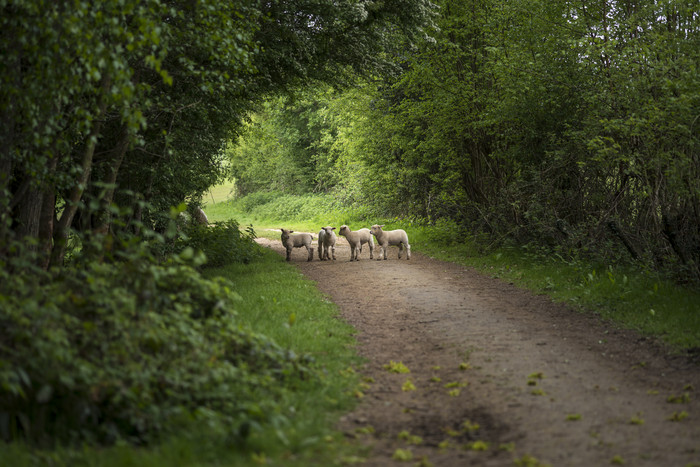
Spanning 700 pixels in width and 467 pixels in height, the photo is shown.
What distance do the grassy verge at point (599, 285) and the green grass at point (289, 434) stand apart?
441cm

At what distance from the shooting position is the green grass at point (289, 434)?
435 centimetres

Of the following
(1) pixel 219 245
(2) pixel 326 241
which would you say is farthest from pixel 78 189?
(2) pixel 326 241

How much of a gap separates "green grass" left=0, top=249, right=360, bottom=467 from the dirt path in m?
0.27

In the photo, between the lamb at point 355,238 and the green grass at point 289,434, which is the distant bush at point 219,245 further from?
the green grass at point 289,434

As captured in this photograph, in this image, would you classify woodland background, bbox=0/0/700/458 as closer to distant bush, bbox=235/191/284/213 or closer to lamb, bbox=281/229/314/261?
lamb, bbox=281/229/314/261

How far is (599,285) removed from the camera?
11328mm

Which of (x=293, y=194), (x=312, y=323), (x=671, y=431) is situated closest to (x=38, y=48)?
(x=312, y=323)

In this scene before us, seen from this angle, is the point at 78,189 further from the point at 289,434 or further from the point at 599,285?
the point at 599,285

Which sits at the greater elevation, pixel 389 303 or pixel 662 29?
pixel 662 29

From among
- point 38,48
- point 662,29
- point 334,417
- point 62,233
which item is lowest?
point 334,417

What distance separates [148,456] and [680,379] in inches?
222

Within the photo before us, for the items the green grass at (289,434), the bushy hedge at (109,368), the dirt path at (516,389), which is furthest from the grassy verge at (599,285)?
the bushy hedge at (109,368)

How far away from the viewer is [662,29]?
40.3ft

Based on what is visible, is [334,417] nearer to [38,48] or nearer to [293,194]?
[38,48]
